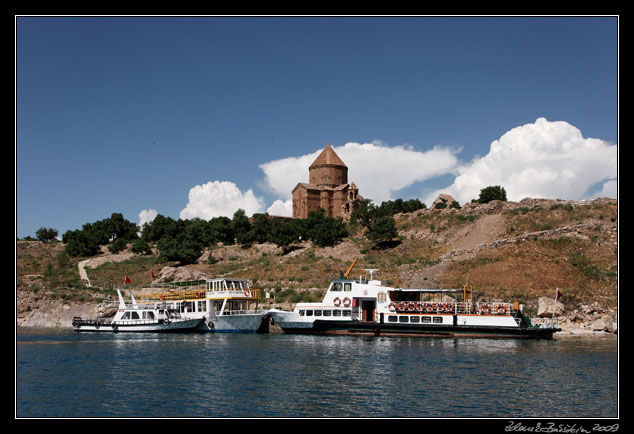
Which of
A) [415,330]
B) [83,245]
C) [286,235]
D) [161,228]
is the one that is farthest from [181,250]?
[415,330]

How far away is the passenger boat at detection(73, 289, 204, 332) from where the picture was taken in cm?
5078

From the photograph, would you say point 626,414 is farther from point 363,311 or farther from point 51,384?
point 363,311

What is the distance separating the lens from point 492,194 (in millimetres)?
117062

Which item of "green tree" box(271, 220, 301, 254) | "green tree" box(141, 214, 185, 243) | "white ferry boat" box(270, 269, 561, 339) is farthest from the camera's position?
"green tree" box(141, 214, 185, 243)

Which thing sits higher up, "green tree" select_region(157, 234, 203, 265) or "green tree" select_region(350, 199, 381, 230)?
"green tree" select_region(350, 199, 381, 230)

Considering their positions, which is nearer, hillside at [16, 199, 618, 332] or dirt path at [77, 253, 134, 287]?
hillside at [16, 199, 618, 332]

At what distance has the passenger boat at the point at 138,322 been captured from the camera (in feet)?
167

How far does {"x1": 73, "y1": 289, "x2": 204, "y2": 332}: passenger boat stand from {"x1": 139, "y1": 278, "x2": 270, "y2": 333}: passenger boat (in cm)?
137

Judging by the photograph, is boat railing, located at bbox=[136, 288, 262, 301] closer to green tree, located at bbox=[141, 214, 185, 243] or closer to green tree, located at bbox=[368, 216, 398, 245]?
green tree, located at bbox=[368, 216, 398, 245]

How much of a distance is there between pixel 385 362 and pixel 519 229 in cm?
6211

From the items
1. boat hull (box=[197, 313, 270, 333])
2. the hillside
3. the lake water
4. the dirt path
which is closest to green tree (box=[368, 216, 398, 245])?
the hillside

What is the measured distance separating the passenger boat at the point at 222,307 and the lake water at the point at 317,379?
9016mm

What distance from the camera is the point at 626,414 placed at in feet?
59.0

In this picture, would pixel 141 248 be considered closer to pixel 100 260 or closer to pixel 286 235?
pixel 100 260
